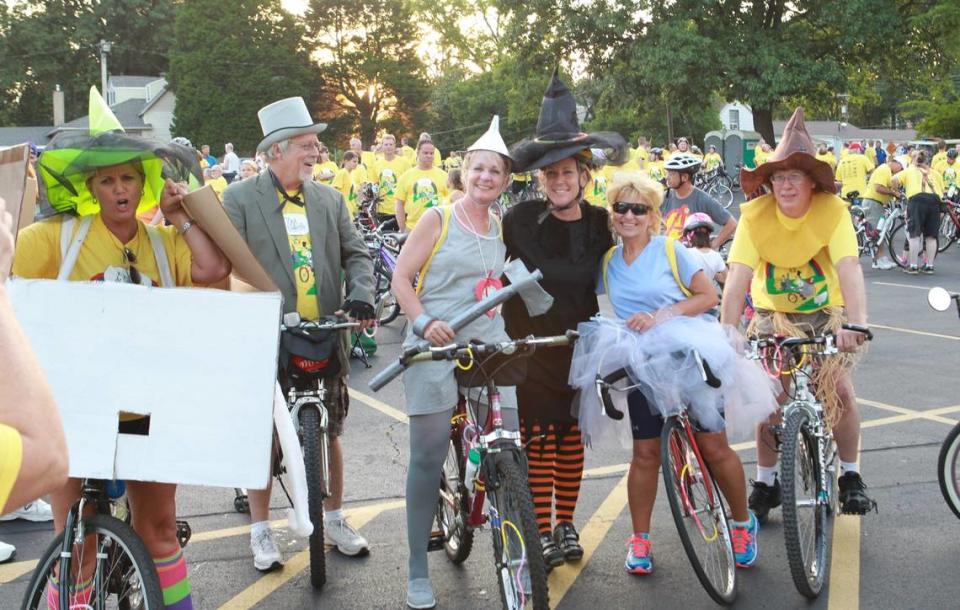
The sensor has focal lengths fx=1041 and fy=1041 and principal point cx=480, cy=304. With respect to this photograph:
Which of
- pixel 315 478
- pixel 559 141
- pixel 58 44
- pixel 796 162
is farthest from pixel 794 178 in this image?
pixel 58 44

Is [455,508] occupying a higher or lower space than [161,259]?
lower

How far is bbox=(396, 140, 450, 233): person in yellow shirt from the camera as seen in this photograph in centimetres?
1290

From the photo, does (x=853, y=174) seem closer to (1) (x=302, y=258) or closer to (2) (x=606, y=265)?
(2) (x=606, y=265)

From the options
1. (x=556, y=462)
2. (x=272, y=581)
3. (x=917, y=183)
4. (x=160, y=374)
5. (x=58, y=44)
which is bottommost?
(x=272, y=581)

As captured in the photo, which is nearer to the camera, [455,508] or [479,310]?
[479,310]

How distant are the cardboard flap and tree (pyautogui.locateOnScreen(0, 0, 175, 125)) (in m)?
84.1

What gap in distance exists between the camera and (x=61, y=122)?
76562mm

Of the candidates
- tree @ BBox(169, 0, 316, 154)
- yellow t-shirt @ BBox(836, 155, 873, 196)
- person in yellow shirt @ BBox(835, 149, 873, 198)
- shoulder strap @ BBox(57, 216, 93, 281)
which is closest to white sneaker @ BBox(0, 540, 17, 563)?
shoulder strap @ BBox(57, 216, 93, 281)

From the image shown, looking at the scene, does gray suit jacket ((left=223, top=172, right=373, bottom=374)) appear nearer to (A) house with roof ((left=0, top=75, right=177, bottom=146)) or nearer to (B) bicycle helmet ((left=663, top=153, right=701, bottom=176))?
(B) bicycle helmet ((left=663, top=153, right=701, bottom=176))

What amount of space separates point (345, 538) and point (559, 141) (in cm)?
219

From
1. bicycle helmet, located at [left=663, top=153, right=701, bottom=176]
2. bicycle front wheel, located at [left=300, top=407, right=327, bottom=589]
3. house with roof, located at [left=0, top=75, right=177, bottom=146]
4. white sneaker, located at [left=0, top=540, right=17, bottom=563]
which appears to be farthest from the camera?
house with roof, located at [left=0, top=75, right=177, bottom=146]

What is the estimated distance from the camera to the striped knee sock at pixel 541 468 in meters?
4.85

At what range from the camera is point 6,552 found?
5105 mm

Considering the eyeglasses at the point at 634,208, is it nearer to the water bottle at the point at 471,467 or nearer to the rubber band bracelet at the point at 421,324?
the rubber band bracelet at the point at 421,324
